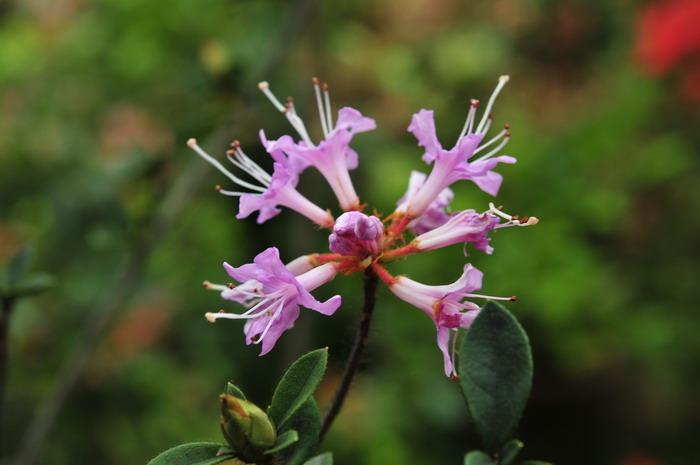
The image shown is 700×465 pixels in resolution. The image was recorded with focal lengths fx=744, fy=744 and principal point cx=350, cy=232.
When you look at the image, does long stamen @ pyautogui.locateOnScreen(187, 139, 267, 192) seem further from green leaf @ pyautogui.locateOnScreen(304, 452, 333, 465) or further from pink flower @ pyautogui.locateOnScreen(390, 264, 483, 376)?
green leaf @ pyautogui.locateOnScreen(304, 452, 333, 465)

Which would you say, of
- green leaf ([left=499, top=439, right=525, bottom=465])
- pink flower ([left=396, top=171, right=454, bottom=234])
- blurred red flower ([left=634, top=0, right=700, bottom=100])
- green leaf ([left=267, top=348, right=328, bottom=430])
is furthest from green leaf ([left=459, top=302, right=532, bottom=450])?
blurred red flower ([left=634, top=0, right=700, bottom=100])

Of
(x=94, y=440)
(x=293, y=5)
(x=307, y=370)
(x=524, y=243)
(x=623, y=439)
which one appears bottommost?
(x=623, y=439)

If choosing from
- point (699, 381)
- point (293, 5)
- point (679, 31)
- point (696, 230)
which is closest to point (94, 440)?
point (293, 5)

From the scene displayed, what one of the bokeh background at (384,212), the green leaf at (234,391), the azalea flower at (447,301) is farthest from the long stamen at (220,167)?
the bokeh background at (384,212)

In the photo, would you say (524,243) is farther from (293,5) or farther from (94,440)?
(94,440)

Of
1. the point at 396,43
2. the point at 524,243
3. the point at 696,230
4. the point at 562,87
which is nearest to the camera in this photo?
the point at 524,243

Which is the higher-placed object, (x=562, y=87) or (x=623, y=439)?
(x=562, y=87)

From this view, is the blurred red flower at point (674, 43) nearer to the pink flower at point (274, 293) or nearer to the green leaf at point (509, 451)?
the pink flower at point (274, 293)
